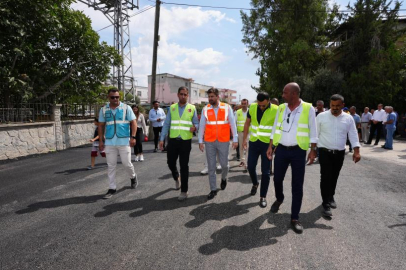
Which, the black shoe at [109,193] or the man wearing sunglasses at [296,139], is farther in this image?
the black shoe at [109,193]

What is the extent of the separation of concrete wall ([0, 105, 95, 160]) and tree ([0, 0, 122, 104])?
1164mm

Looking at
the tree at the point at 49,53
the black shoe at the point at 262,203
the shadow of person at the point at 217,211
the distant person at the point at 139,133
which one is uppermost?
the tree at the point at 49,53

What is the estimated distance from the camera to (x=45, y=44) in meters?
10.9

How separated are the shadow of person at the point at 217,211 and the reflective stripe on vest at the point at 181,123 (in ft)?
4.38

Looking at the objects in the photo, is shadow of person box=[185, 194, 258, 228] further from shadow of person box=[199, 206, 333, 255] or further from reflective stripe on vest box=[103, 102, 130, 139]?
reflective stripe on vest box=[103, 102, 130, 139]

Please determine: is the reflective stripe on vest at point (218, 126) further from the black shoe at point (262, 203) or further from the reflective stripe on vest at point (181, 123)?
the black shoe at point (262, 203)

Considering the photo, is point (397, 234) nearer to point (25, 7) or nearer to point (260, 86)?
point (25, 7)

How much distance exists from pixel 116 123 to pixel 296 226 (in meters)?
3.61

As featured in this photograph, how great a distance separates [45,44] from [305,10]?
18.2m

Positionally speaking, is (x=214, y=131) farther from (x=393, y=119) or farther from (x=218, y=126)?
(x=393, y=119)

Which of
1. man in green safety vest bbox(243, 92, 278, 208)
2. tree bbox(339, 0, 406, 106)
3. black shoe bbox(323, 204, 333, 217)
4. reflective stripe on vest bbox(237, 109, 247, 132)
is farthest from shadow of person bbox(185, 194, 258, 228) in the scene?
tree bbox(339, 0, 406, 106)

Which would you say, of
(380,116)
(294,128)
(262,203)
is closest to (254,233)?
(262,203)

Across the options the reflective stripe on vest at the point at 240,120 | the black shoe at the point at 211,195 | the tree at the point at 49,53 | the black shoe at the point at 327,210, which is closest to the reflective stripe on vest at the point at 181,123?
the black shoe at the point at 211,195

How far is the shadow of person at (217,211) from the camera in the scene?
3.87 meters
